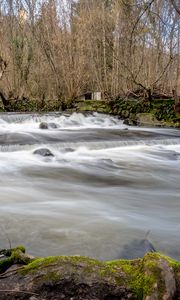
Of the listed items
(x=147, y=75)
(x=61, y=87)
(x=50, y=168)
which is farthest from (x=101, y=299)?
(x=61, y=87)

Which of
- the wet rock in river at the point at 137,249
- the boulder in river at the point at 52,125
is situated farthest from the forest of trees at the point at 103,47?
the wet rock in river at the point at 137,249

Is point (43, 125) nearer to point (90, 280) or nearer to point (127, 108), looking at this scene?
point (127, 108)

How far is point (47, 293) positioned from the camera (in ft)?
6.50

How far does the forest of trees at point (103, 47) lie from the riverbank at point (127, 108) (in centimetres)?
52

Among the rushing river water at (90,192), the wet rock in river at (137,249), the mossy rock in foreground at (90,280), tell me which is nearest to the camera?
the mossy rock in foreground at (90,280)

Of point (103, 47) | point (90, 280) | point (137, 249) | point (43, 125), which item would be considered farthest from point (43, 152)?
point (103, 47)

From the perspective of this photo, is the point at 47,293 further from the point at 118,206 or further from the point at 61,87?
the point at 61,87

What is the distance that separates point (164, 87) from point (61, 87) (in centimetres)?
461

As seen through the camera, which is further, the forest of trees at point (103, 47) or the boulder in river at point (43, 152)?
the forest of trees at point (103, 47)

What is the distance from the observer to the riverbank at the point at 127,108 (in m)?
13.5

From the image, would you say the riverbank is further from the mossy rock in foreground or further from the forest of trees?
the mossy rock in foreground

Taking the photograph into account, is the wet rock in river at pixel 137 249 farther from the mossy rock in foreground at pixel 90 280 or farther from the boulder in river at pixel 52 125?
the boulder in river at pixel 52 125

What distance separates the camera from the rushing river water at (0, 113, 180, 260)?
3.65 meters

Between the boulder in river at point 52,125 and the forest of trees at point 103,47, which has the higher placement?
the forest of trees at point 103,47
